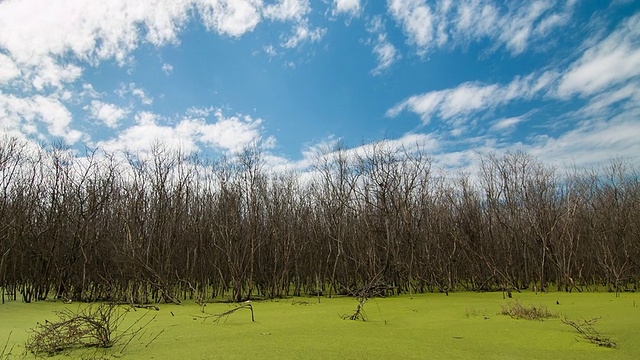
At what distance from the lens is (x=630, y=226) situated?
33.6ft

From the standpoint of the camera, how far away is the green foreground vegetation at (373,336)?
11.3ft

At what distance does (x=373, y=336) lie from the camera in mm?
4199

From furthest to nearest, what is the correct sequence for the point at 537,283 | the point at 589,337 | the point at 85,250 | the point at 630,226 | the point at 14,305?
the point at 537,283 → the point at 630,226 → the point at 85,250 → the point at 14,305 → the point at 589,337

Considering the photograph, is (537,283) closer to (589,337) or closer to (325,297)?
(325,297)

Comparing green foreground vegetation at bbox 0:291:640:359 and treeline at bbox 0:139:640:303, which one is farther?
treeline at bbox 0:139:640:303

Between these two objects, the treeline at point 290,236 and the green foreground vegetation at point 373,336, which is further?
the treeline at point 290,236

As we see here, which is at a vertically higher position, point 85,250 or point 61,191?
point 61,191

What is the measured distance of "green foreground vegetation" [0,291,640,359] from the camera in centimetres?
343

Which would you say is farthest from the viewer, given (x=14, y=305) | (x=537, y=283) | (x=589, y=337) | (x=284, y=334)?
(x=537, y=283)

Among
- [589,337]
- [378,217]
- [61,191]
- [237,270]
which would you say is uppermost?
[61,191]

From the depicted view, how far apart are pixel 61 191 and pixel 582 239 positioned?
1402cm

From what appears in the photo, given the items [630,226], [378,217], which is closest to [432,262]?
[378,217]

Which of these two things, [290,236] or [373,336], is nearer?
[373,336]

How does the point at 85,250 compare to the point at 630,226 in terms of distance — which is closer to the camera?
the point at 85,250
